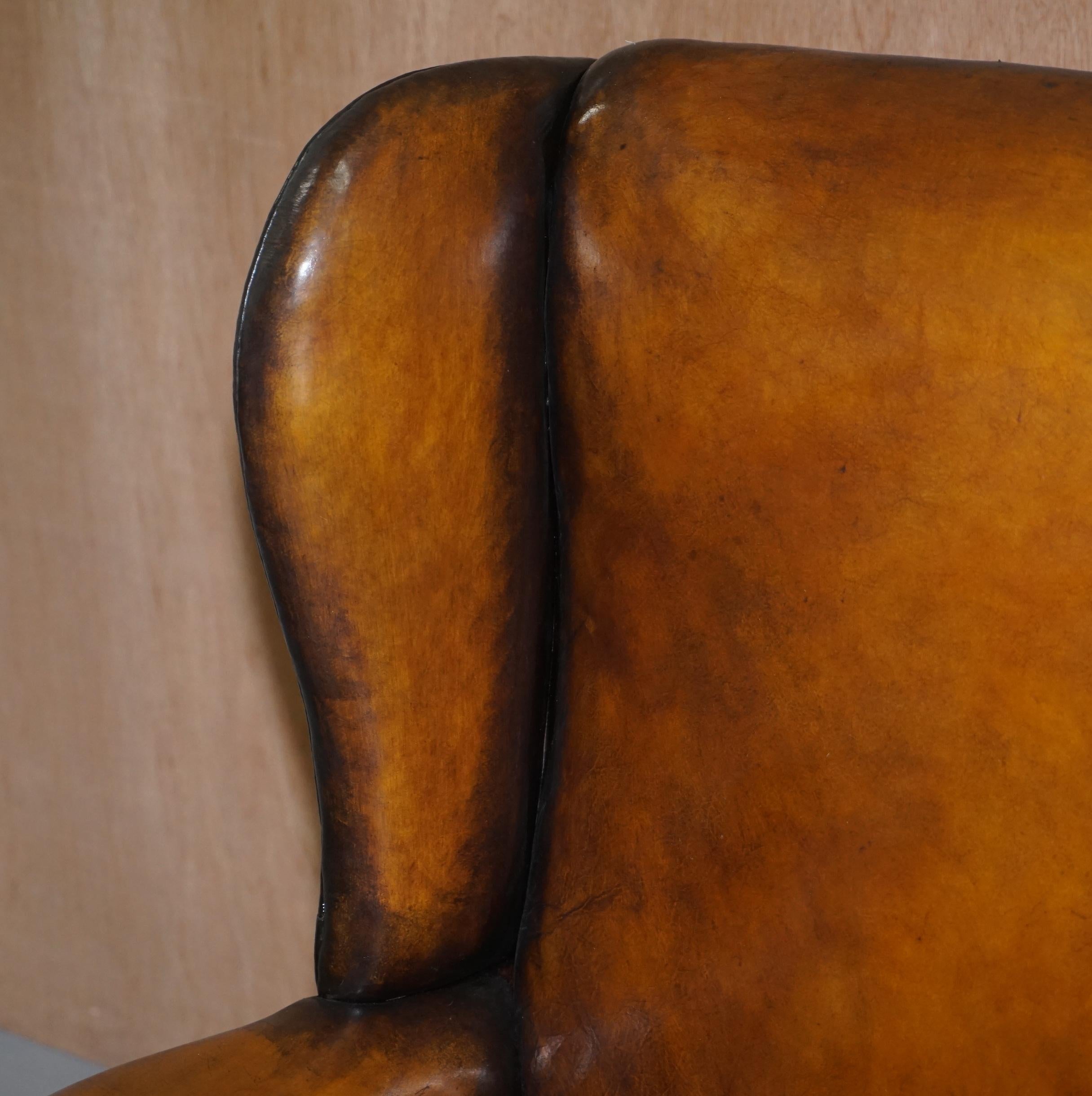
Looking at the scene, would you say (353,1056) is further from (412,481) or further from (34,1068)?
(34,1068)

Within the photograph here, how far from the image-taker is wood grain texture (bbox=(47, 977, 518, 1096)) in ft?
1.77

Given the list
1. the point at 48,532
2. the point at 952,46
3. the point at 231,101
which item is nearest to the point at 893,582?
the point at 952,46

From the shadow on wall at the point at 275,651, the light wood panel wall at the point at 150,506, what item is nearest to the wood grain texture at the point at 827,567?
the light wood panel wall at the point at 150,506

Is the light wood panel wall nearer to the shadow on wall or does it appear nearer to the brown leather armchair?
the shadow on wall

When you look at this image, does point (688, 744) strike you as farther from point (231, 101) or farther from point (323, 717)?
point (231, 101)

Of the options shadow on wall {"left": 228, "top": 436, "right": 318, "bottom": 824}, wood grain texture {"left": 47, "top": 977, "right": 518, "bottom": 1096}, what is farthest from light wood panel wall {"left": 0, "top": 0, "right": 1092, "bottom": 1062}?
wood grain texture {"left": 47, "top": 977, "right": 518, "bottom": 1096}

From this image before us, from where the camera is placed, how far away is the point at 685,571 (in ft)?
1.74

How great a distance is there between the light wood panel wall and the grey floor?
16 mm

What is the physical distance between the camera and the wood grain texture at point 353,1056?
1.77ft

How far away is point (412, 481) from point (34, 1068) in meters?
0.92

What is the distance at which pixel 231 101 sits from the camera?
90 cm

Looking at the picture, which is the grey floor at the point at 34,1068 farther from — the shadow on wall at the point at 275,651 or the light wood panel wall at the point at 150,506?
the shadow on wall at the point at 275,651

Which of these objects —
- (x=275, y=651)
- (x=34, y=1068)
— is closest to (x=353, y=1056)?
(x=275, y=651)

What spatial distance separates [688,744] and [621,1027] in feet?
0.44
